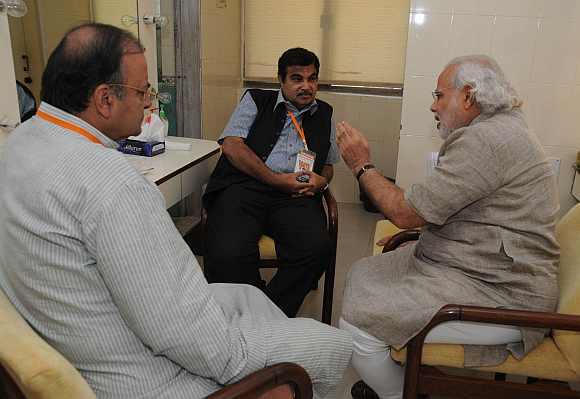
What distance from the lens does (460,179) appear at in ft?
4.68

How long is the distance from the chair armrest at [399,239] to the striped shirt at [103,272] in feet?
3.69

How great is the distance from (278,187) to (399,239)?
0.61 meters

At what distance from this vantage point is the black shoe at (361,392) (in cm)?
189

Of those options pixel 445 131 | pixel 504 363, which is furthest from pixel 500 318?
pixel 445 131

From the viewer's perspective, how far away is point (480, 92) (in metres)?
1.52

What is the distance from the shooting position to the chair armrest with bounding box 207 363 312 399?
0.96 meters

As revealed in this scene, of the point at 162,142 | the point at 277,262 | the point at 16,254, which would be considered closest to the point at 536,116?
the point at 277,262

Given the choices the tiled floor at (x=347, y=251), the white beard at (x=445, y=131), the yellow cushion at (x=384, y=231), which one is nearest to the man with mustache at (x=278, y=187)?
the yellow cushion at (x=384, y=231)

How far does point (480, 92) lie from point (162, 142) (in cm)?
152

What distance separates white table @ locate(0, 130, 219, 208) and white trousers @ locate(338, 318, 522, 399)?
956 millimetres

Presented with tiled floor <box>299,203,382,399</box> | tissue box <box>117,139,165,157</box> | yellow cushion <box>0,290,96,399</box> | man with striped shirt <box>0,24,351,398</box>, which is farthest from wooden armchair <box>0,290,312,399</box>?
tissue box <box>117,139,165,157</box>

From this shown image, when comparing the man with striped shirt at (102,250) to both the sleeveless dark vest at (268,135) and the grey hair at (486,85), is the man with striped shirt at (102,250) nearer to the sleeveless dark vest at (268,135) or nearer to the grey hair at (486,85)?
the grey hair at (486,85)

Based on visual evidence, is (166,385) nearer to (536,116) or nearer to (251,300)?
(251,300)

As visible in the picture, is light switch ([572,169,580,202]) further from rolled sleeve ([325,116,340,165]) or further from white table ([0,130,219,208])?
white table ([0,130,219,208])
